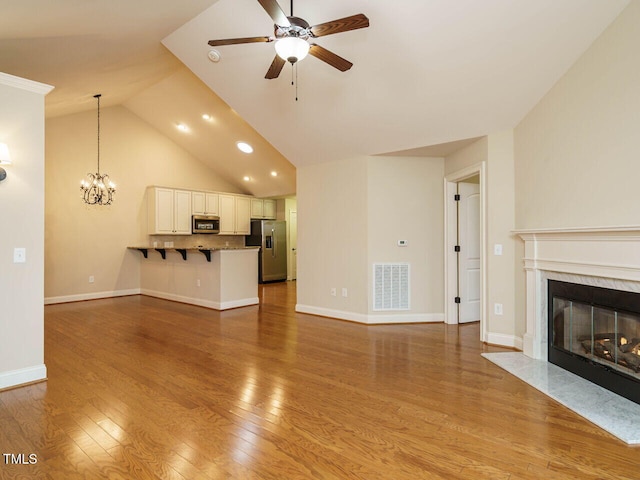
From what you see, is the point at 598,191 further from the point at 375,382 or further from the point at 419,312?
the point at 419,312

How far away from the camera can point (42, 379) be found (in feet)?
9.98

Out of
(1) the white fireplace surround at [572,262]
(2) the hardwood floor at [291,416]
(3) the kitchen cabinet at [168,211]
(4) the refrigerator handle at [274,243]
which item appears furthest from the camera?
(4) the refrigerator handle at [274,243]

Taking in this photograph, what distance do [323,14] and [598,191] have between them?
280 centimetres

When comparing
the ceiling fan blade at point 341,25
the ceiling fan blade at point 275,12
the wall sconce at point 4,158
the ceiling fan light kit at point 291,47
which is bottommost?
the wall sconce at point 4,158

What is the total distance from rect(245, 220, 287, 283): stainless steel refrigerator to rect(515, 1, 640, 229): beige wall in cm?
682

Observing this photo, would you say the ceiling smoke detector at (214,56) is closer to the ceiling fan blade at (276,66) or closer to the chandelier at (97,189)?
the ceiling fan blade at (276,66)

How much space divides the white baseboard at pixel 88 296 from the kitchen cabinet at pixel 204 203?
215 centimetres

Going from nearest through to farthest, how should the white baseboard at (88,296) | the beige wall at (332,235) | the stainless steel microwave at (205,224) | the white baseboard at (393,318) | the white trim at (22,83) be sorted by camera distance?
the white trim at (22,83)
the white baseboard at (393,318)
the beige wall at (332,235)
the white baseboard at (88,296)
the stainless steel microwave at (205,224)

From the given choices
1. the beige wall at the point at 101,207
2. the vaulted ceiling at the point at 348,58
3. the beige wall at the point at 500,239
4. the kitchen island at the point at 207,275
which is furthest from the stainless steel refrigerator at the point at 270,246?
the beige wall at the point at 500,239

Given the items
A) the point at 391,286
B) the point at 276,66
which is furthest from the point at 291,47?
the point at 391,286

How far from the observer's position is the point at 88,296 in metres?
7.01

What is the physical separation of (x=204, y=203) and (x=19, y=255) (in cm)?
552

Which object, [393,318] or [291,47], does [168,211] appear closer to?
[393,318]

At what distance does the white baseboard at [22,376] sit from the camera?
9.43 feet
